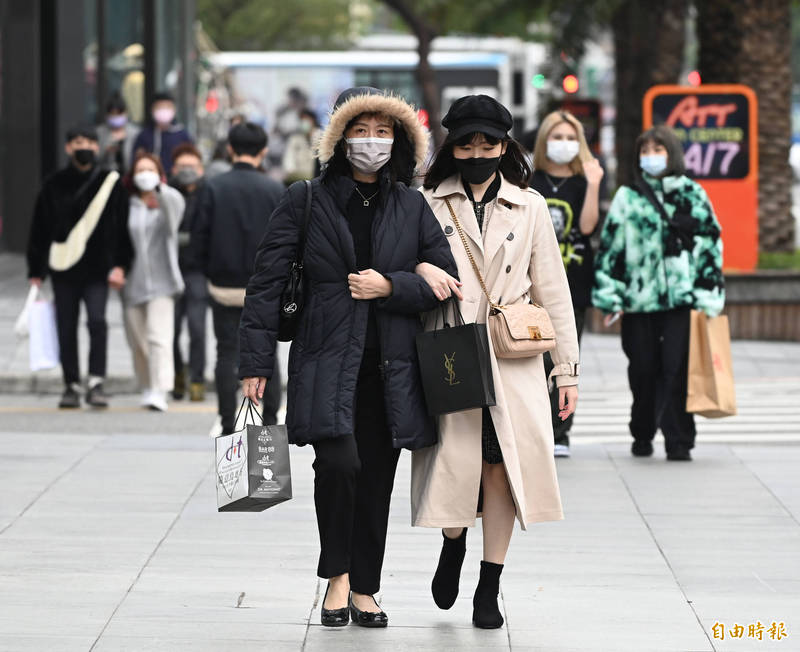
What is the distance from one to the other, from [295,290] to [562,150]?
342cm

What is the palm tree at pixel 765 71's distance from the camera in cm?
1747

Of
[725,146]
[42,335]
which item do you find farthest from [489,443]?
[725,146]

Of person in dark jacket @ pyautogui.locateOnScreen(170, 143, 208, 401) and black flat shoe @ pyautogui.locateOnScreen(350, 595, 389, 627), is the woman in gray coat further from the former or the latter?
black flat shoe @ pyautogui.locateOnScreen(350, 595, 389, 627)

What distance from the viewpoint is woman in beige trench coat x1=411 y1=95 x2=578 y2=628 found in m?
5.16

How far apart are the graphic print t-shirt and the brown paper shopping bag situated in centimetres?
65

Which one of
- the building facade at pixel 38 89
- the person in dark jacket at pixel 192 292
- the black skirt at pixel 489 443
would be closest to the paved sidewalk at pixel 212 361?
the person in dark jacket at pixel 192 292

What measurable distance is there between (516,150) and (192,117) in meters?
26.4

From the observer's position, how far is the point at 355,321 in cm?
509

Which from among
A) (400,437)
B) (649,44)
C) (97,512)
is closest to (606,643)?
(400,437)

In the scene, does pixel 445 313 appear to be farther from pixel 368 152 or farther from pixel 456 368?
pixel 368 152

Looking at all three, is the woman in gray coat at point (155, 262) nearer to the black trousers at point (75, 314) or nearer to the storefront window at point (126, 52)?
the black trousers at point (75, 314)

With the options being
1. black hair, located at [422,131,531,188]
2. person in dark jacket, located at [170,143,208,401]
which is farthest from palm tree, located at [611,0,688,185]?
black hair, located at [422,131,531,188]

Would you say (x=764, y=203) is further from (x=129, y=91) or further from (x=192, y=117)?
(x=192, y=117)

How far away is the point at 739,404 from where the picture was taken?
446 inches
